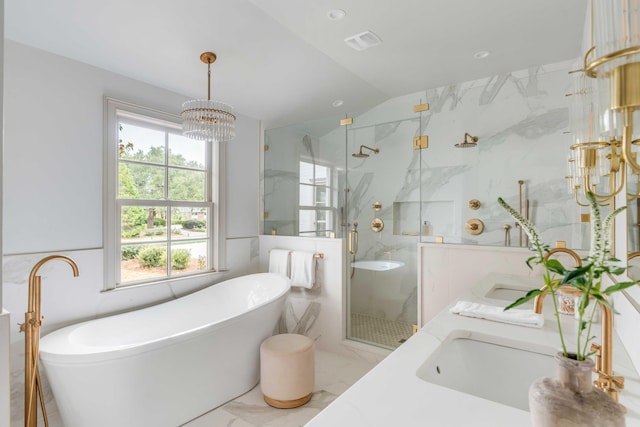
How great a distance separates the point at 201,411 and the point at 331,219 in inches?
72.0

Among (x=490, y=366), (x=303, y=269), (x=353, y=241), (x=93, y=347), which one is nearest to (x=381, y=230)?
(x=353, y=241)

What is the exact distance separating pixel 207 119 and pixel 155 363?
152 centimetres

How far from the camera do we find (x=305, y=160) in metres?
3.38

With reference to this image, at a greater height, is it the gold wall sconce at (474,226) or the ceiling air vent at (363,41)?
the ceiling air vent at (363,41)

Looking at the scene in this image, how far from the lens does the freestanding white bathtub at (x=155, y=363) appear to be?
1.77 meters

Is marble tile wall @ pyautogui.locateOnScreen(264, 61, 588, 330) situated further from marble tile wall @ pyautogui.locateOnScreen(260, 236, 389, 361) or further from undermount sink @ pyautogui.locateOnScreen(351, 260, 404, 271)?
marble tile wall @ pyautogui.locateOnScreen(260, 236, 389, 361)

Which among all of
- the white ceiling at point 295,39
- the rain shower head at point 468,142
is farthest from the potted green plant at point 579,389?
the rain shower head at point 468,142

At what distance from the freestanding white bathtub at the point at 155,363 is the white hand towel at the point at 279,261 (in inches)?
15.5

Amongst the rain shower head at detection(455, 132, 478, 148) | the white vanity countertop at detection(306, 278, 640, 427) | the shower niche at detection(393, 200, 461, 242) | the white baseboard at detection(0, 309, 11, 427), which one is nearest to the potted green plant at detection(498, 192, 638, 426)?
the white vanity countertop at detection(306, 278, 640, 427)

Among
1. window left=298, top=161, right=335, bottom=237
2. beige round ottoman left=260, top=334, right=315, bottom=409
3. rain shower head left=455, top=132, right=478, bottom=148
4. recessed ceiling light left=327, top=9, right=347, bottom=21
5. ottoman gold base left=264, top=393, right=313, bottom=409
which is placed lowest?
ottoman gold base left=264, top=393, right=313, bottom=409

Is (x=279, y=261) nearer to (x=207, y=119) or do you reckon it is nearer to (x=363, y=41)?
(x=207, y=119)

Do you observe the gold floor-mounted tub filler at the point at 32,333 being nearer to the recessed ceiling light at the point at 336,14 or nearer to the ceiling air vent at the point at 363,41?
the recessed ceiling light at the point at 336,14

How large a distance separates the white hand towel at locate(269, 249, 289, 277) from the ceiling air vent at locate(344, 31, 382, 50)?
198cm

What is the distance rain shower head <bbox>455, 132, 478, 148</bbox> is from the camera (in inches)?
112
